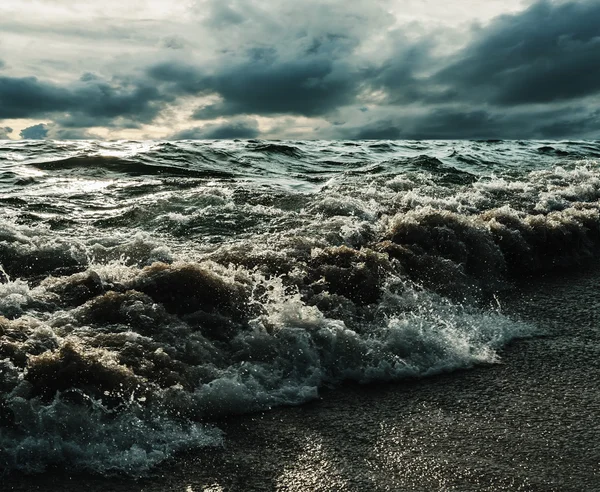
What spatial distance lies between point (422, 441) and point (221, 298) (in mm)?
1982

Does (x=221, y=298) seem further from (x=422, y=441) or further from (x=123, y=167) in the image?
(x=123, y=167)

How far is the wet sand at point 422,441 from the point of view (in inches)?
103

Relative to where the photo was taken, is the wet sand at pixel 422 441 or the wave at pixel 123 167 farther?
the wave at pixel 123 167

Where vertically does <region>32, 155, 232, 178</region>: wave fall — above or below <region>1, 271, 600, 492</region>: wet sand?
above

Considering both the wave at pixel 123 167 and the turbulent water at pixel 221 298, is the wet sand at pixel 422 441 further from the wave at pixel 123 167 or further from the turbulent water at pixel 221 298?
the wave at pixel 123 167

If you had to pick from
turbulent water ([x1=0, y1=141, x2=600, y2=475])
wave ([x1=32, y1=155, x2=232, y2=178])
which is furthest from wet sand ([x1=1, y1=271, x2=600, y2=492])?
wave ([x1=32, y1=155, x2=232, y2=178])

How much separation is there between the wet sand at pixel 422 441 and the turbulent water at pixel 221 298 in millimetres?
158

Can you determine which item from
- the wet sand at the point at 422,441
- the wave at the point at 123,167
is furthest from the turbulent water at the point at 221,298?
the wave at the point at 123,167

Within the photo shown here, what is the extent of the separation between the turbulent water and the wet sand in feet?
0.52

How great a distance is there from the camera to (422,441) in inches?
117

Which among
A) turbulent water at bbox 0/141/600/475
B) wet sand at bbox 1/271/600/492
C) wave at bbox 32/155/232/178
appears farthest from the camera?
wave at bbox 32/155/232/178

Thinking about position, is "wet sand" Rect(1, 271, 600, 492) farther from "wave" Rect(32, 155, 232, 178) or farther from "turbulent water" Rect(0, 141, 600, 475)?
"wave" Rect(32, 155, 232, 178)

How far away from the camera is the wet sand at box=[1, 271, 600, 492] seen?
2.62 metres

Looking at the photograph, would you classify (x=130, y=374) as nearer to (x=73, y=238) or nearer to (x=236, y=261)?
(x=236, y=261)
